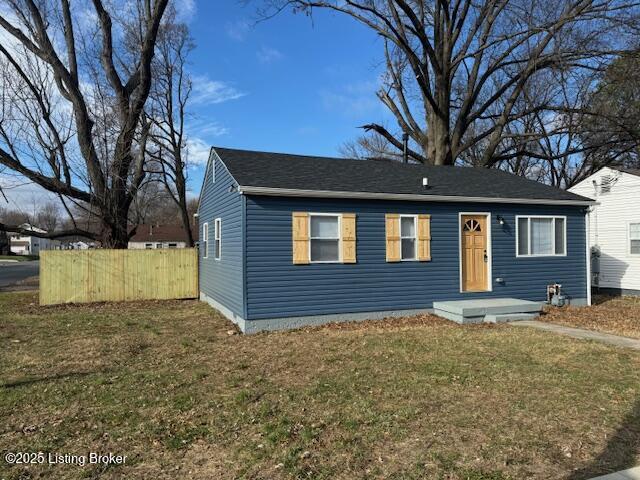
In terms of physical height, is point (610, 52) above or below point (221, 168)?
above

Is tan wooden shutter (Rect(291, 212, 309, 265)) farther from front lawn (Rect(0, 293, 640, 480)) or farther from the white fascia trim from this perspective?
front lawn (Rect(0, 293, 640, 480))

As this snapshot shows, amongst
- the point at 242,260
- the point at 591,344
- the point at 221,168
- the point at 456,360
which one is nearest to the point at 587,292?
the point at 591,344

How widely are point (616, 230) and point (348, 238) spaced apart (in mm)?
11332

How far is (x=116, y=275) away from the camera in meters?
15.4

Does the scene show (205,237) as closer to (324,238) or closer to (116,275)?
(116,275)

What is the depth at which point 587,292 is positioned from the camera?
13.0 m

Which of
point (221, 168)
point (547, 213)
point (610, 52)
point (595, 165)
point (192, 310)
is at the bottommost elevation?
point (192, 310)

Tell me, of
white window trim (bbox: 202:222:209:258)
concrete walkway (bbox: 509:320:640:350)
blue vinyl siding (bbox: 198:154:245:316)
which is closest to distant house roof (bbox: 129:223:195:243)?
white window trim (bbox: 202:222:209:258)

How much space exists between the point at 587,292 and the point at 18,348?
13680mm

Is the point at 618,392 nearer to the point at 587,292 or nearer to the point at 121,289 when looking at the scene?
the point at 587,292

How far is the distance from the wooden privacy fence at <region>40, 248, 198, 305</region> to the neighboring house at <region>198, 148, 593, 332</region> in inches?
111

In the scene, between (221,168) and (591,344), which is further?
(221,168)

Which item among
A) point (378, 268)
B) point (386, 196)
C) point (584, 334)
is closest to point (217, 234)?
point (378, 268)

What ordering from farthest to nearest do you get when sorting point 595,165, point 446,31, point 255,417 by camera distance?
point 595,165
point 446,31
point 255,417
